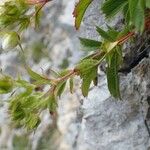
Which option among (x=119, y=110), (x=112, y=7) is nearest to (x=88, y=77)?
(x=112, y=7)

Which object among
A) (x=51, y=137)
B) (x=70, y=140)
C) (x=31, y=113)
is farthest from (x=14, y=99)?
(x=51, y=137)

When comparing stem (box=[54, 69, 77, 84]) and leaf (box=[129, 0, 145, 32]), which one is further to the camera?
stem (box=[54, 69, 77, 84])

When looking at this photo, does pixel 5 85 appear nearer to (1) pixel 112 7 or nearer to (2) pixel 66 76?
(2) pixel 66 76

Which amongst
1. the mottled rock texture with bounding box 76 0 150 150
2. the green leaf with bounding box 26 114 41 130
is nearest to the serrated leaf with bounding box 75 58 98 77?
the green leaf with bounding box 26 114 41 130

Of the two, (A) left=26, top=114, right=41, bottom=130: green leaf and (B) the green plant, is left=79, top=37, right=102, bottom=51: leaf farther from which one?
(A) left=26, top=114, right=41, bottom=130: green leaf

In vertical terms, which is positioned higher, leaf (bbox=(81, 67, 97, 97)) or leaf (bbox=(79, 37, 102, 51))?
leaf (bbox=(79, 37, 102, 51))

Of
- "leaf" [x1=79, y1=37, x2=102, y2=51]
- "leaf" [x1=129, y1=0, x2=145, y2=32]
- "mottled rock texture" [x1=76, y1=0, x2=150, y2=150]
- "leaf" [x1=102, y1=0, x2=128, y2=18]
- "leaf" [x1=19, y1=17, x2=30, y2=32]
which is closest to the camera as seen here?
"leaf" [x1=129, y1=0, x2=145, y2=32]

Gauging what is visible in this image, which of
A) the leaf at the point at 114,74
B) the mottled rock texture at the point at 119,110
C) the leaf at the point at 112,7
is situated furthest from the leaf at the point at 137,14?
the mottled rock texture at the point at 119,110
